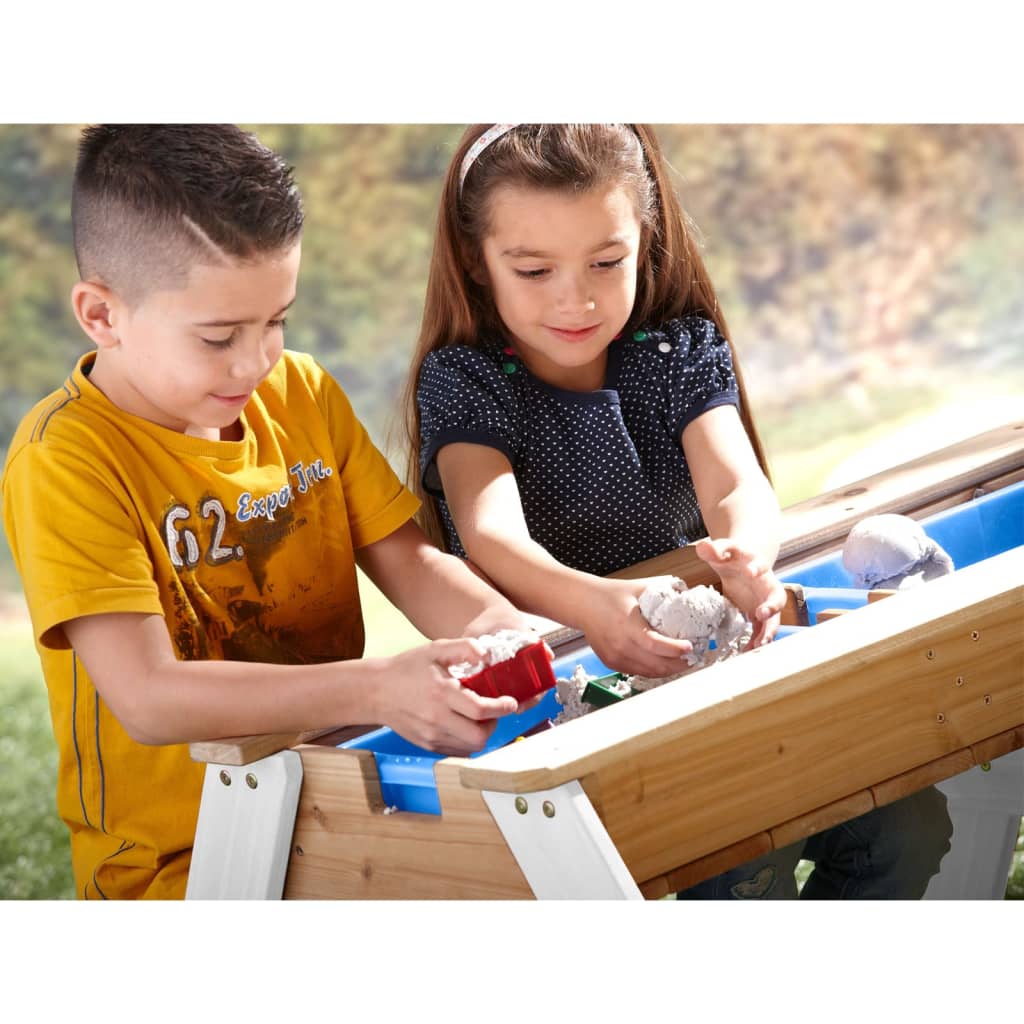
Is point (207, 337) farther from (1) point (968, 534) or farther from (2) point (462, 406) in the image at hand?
(1) point (968, 534)

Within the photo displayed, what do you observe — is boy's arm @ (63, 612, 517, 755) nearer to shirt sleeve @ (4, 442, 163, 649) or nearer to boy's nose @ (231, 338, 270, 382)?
shirt sleeve @ (4, 442, 163, 649)

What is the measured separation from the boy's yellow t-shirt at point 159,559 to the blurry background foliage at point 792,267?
75.2 inches

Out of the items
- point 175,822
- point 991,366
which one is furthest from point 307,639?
point 991,366

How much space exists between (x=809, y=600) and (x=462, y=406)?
13.5 inches

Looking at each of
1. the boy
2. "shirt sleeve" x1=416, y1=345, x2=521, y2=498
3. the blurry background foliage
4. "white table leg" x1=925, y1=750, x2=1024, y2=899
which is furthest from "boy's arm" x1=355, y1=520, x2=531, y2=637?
the blurry background foliage

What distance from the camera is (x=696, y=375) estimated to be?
1.39m

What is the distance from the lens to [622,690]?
3.38 feet

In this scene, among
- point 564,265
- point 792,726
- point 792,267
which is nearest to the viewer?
point 792,726

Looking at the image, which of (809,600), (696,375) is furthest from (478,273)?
(809,600)

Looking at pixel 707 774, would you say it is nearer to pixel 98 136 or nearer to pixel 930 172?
pixel 98 136

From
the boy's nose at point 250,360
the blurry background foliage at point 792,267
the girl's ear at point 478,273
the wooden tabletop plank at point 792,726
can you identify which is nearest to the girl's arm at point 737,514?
the wooden tabletop plank at point 792,726

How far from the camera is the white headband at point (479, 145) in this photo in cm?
128

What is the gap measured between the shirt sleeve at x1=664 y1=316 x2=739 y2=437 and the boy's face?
476 millimetres

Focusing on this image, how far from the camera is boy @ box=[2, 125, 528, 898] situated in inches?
37.0
